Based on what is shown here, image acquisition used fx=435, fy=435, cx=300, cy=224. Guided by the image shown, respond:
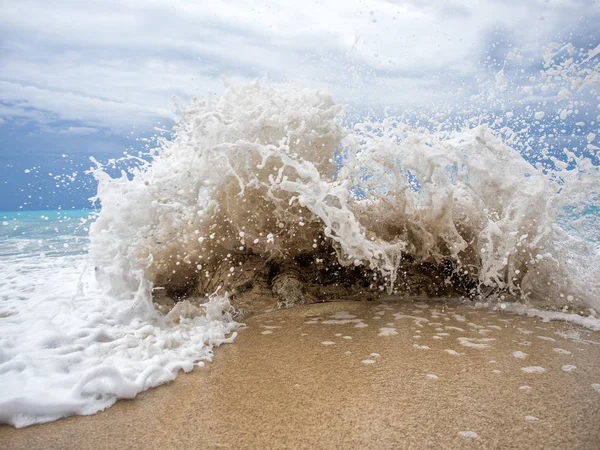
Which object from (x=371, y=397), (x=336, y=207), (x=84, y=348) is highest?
(x=336, y=207)

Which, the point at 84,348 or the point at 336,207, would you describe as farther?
the point at 336,207

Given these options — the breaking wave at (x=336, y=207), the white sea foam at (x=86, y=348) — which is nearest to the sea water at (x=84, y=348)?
the white sea foam at (x=86, y=348)

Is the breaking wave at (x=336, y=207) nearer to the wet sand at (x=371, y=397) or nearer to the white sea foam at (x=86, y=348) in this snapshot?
the white sea foam at (x=86, y=348)

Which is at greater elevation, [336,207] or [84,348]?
[336,207]

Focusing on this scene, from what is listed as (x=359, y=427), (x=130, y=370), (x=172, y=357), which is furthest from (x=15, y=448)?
(x=359, y=427)

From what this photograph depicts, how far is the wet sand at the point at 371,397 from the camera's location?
1.58 metres

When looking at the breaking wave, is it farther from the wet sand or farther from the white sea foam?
the wet sand

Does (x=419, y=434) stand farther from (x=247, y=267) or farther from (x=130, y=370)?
(x=247, y=267)

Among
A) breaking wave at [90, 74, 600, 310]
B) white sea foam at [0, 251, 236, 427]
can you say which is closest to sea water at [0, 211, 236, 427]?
white sea foam at [0, 251, 236, 427]

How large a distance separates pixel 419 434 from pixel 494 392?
0.50 m

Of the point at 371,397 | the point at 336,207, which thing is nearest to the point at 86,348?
the point at 371,397

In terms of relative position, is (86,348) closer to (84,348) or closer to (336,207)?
(84,348)

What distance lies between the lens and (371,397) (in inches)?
72.9

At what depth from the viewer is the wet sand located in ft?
5.20
